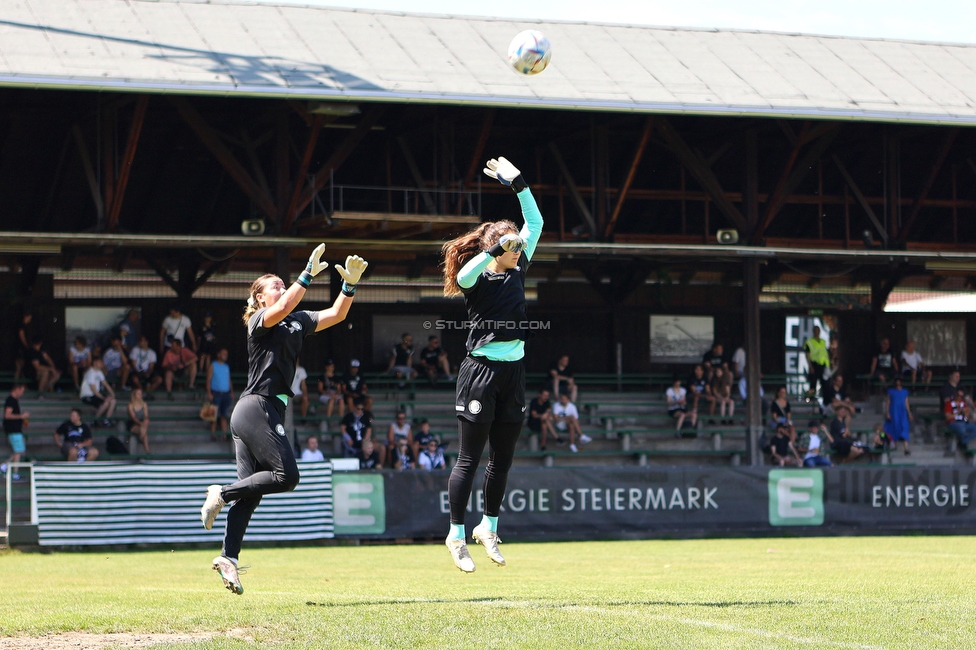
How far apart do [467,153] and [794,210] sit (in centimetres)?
906

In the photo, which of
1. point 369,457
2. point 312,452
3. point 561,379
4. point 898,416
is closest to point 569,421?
point 561,379

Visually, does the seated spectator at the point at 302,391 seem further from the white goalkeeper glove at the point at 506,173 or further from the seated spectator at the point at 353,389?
the white goalkeeper glove at the point at 506,173

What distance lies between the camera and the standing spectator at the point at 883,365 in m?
29.1

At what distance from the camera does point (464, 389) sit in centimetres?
810

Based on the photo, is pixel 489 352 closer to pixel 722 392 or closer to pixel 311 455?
pixel 311 455

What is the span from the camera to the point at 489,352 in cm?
812

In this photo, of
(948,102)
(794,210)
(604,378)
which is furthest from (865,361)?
(948,102)

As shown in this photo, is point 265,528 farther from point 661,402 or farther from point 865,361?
point 865,361

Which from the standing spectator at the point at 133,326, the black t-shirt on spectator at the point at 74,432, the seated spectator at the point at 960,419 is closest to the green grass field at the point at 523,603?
the black t-shirt on spectator at the point at 74,432

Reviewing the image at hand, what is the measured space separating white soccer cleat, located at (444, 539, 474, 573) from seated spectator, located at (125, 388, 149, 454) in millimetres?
13574

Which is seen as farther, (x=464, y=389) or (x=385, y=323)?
(x=385, y=323)

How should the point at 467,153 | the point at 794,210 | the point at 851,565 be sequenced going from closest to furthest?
1. the point at 851,565
2. the point at 467,153
3. the point at 794,210

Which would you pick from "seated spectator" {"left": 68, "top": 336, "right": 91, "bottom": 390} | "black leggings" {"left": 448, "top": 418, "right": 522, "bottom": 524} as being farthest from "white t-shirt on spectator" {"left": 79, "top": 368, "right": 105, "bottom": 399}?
"black leggings" {"left": 448, "top": 418, "right": 522, "bottom": 524}

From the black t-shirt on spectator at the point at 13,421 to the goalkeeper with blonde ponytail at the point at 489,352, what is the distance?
1360cm
